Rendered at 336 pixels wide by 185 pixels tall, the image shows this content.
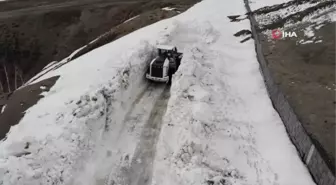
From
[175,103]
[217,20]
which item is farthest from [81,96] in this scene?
[217,20]

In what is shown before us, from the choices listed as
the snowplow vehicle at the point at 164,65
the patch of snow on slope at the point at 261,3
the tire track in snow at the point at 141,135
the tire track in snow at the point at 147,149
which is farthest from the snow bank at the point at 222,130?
the patch of snow on slope at the point at 261,3

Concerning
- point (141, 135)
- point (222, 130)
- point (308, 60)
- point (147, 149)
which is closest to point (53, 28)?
point (141, 135)

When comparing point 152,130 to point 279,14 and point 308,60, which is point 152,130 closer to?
point 308,60

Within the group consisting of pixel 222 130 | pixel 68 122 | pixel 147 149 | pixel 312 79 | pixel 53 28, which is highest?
pixel 68 122

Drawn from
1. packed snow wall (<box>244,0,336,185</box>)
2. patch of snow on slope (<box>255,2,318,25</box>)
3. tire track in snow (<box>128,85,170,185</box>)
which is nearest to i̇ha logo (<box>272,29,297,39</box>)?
patch of snow on slope (<box>255,2,318,25</box>)

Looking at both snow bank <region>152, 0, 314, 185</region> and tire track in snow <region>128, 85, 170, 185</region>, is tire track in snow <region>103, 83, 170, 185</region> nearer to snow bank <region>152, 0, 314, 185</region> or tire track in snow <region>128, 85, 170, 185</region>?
tire track in snow <region>128, 85, 170, 185</region>

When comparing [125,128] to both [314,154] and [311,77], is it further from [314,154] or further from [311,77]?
[311,77]
